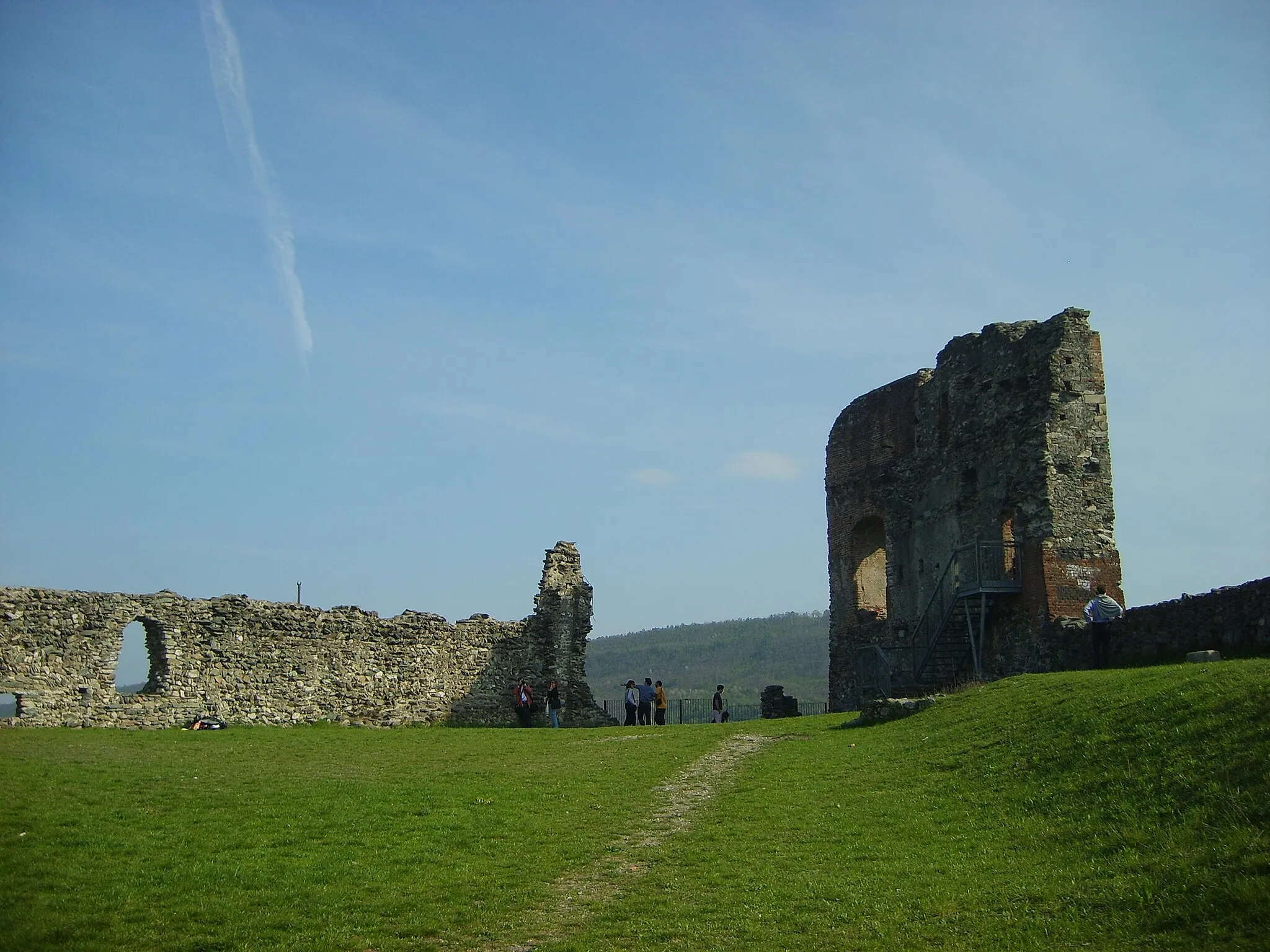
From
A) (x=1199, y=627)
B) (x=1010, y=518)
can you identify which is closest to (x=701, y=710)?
(x=1010, y=518)

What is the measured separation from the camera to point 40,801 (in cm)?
1331

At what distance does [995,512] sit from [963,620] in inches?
111

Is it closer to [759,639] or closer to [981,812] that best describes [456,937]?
[981,812]

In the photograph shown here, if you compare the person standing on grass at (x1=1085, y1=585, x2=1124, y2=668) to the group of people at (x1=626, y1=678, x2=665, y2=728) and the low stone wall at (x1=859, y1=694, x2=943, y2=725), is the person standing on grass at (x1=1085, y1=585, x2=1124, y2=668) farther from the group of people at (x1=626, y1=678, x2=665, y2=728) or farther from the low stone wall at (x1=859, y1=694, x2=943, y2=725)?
the group of people at (x1=626, y1=678, x2=665, y2=728)

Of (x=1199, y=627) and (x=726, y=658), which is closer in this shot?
(x=1199, y=627)

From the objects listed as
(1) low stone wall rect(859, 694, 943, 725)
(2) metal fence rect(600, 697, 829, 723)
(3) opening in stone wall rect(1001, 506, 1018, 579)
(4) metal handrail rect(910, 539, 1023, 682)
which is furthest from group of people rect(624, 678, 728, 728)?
(1) low stone wall rect(859, 694, 943, 725)

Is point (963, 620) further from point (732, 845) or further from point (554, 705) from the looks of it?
point (732, 845)

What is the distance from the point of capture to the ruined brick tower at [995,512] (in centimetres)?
2622

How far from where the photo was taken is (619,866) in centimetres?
1145

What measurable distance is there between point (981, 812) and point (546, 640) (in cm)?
2297

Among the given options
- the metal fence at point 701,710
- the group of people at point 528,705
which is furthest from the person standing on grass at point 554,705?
the metal fence at point 701,710

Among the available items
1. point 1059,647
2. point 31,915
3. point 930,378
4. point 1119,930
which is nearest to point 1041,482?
point 1059,647

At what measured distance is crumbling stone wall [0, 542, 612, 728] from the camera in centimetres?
2514

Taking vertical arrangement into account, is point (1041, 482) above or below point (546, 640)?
above
